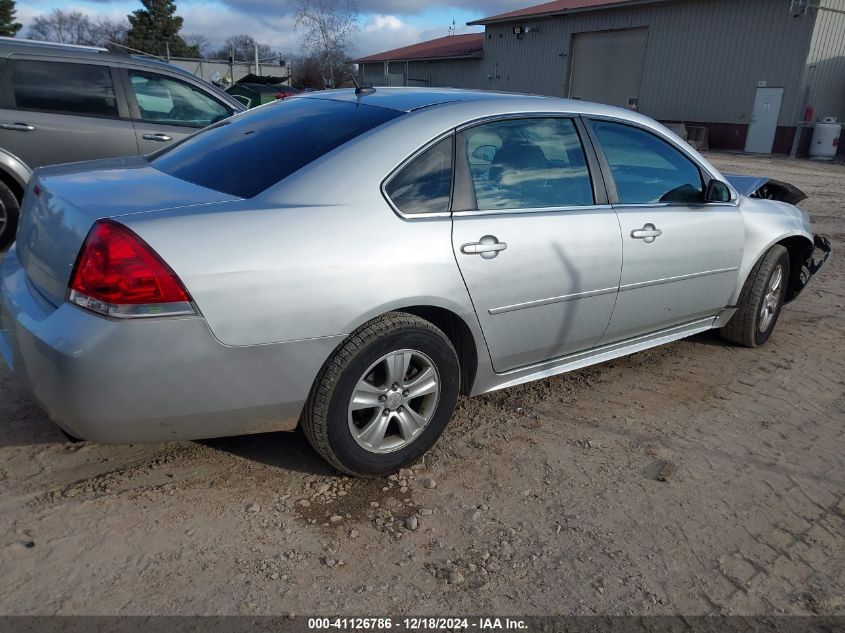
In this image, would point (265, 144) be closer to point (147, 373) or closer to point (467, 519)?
point (147, 373)

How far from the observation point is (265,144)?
9.94 ft

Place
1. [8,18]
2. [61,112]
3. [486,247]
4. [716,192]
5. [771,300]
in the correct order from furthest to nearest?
[8,18], [61,112], [771,300], [716,192], [486,247]

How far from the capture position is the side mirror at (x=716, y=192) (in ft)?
13.1

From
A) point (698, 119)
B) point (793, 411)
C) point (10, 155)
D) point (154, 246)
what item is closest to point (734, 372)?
point (793, 411)

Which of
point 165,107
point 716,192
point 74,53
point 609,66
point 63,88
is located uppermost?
point 609,66

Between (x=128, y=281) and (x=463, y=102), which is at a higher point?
(x=463, y=102)

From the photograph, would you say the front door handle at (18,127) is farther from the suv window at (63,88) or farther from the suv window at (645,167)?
the suv window at (645,167)

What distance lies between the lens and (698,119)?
24625mm

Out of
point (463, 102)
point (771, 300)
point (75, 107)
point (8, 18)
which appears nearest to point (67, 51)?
point (75, 107)

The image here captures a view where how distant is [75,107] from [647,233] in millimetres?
5099

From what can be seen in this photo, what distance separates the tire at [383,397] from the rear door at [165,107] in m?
4.44

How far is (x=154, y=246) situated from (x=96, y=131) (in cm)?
445

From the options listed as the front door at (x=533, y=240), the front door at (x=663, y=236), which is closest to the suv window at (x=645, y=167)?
the front door at (x=663, y=236)

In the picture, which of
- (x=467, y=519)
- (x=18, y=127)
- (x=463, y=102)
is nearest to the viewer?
(x=467, y=519)
